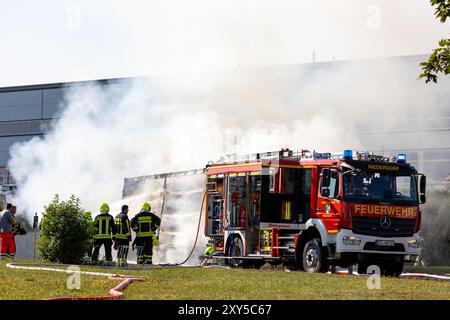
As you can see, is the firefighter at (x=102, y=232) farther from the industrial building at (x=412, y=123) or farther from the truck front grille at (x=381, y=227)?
the industrial building at (x=412, y=123)

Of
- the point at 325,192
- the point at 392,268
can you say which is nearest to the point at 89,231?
the point at 325,192

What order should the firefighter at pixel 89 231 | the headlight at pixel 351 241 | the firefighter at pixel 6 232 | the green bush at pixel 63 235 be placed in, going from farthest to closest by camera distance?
1. the firefighter at pixel 6 232
2. the firefighter at pixel 89 231
3. the green bush at pixel 63 235
4. the headlight at pixel 351 241

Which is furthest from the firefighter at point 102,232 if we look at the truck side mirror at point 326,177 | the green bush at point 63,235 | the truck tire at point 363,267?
the truck tire at point 363,267

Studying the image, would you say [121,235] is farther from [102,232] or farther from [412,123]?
[412,123]

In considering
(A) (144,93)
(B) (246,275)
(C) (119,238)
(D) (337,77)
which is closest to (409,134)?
(D) (337,77)

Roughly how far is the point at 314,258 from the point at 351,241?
111cm

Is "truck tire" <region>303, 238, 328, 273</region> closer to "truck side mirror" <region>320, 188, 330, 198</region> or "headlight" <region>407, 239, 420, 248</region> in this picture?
"truck side mirror" <region>320, 188, 330, 198</region>

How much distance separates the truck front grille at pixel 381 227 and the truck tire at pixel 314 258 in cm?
101

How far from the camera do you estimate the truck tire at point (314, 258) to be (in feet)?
69.4

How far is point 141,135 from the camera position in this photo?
4631 cm

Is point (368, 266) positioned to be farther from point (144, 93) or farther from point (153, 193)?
point (144, 93)

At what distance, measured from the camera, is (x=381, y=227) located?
21141 mm

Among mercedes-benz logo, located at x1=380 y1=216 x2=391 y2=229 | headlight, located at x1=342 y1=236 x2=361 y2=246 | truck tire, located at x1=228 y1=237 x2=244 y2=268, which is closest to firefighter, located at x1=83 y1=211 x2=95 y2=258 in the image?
truck tire, located at x1=228 y1=237 x2=244 y2=268
